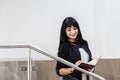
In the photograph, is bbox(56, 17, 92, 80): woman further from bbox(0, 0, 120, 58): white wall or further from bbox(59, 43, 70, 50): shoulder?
bbox(0, 0, 120, 58): white wall

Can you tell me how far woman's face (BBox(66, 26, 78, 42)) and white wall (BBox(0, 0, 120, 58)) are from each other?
123 cm

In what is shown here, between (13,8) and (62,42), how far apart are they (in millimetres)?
1691

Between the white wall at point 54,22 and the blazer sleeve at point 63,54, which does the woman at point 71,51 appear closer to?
the blazer sleeve at point 63,54

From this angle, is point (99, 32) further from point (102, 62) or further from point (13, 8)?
point (13, 8)

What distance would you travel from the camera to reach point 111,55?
4332mm

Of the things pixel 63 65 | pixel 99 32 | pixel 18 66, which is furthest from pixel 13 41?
pixel 63 65

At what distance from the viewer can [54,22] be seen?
4.48 m

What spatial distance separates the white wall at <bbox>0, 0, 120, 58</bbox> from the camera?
4.36m

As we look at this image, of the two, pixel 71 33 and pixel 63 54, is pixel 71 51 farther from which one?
pixel 71 33

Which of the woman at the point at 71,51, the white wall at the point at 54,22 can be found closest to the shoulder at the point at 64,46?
the woman at the point at 71,51

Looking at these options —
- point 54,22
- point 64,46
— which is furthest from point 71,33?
point 54,22

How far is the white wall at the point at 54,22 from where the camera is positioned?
4.36 m

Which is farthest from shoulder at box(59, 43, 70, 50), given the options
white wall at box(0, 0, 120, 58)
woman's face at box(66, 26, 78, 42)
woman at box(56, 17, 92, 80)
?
white wall at box(0, 0, 120, 58)

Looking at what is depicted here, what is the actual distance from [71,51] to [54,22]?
154 cm
